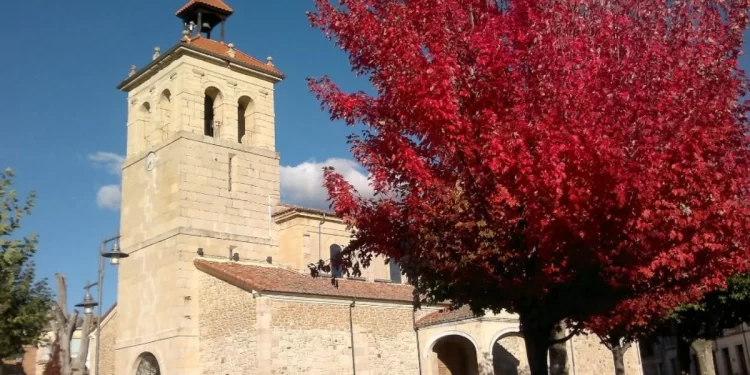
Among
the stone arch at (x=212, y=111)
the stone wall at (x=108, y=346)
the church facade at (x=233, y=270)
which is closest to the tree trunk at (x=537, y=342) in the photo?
the church facade at (x=233, y=270)

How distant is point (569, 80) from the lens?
25.9 feet

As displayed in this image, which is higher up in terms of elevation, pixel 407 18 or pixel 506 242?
pixel 407 18

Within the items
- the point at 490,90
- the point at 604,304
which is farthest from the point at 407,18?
the point at 604,304

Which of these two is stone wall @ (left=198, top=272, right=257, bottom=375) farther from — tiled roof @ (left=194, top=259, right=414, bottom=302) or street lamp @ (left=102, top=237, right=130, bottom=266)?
street lamp @ (left=102, top=237, right=130, bottom=266)

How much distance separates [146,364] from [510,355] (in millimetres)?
15370

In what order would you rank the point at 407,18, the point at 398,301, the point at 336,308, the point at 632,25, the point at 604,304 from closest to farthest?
the point at 632,25, the point at 407,18, the point at 604,304, the point at 336,308, the point at 398,301

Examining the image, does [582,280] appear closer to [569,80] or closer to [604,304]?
[604,304]

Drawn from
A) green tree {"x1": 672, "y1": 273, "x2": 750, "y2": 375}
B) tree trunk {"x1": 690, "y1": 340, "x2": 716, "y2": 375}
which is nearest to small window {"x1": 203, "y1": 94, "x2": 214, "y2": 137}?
green tree {"x1": 672, "y1": 273, "x2": 750, "y2": 375}

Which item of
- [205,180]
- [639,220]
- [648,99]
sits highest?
[205,180]

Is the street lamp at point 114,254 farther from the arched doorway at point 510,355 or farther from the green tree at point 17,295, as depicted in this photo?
the arched doorway at point 510,355

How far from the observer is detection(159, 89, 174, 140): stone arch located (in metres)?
29.9

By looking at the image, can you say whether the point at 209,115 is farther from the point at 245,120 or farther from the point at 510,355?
the point at 510,355

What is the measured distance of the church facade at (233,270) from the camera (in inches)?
977

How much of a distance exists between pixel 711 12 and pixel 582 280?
3846 mm
